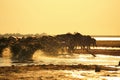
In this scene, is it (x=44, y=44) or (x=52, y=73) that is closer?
(x=52, y=73)

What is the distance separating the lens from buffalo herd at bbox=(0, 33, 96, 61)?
35.0m

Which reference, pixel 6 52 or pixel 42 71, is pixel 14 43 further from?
pixel 42 71

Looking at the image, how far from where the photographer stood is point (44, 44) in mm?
38562

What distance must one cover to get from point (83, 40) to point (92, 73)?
2257 centimetres

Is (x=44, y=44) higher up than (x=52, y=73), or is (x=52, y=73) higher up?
(x=44, y=44)

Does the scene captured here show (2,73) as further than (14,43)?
No

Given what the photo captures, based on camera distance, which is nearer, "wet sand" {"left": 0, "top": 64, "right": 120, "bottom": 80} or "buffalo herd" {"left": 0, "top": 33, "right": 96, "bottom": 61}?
"wet sand" {"left": 0, "top": 64, "right": 120, "bottom": 80}

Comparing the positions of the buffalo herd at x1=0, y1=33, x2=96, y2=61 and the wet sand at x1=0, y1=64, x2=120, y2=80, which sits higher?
the buffalo herd at x1=0, y1=33, x2=96, y2=61

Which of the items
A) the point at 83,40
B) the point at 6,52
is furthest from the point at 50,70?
the point at 83,40

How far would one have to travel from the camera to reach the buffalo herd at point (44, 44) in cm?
3504

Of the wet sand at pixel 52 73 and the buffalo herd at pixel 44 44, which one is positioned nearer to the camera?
the wet sand at pixel 52 73

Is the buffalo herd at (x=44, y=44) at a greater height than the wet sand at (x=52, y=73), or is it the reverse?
the buffalo herd at (x=44, y=44)

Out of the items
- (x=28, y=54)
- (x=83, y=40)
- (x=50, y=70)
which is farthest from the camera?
(x=83, y=40)

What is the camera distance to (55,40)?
4059cm
